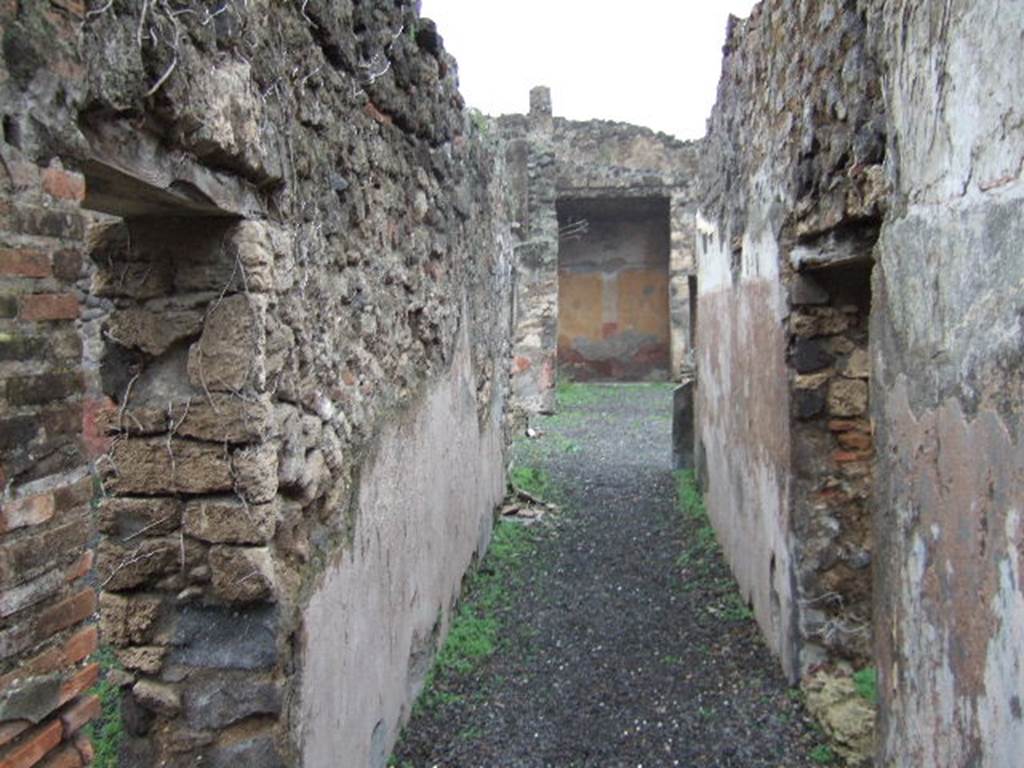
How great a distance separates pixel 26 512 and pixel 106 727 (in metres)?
2.08

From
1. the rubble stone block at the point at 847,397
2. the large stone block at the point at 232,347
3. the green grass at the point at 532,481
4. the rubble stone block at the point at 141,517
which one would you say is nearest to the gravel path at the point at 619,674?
the green grass at the point at 532,481

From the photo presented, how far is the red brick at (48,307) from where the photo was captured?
1369mm

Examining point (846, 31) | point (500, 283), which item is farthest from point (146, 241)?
point (500, 283)

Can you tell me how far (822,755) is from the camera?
317cm

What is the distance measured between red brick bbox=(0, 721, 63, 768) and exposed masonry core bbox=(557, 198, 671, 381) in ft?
49.0

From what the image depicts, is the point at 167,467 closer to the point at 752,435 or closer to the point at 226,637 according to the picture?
the point at 226,637

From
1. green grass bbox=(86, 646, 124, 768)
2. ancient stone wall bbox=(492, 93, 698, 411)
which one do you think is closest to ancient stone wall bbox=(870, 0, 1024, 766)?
green grass bbox=(86, 646, 124, 768)

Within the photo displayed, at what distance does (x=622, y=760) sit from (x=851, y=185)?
7.50ft

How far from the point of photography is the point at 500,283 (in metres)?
6.88

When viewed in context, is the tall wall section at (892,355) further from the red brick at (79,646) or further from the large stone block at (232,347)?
the red brick at (79,646)

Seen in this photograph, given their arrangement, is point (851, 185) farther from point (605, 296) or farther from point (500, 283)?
point (605, 296)

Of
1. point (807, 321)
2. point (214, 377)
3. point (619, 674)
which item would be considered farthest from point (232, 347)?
point (619, 674)

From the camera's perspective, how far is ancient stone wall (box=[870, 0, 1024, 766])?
1.70 m

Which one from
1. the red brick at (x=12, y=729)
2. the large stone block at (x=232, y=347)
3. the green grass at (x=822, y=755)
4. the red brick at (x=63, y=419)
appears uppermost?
the large stone block at (x=232, y=347)
